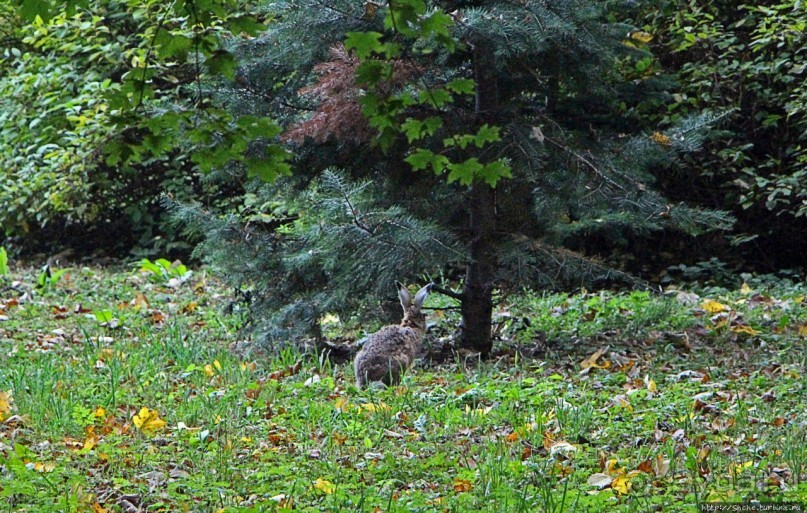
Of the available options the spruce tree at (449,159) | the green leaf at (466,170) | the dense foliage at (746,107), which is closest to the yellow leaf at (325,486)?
the green leaf at (466,170)

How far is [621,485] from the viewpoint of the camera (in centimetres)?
423

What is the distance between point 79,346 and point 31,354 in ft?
1.51

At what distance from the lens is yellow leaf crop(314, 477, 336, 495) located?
171 inches

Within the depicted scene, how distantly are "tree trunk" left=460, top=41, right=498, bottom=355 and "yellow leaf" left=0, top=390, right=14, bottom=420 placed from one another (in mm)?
3088

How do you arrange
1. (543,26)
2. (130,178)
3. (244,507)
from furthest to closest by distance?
(130,178) → (543,26) → (244,507)

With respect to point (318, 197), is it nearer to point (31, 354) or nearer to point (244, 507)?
point (31, 354)

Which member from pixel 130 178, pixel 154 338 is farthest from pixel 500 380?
pixel 130 178

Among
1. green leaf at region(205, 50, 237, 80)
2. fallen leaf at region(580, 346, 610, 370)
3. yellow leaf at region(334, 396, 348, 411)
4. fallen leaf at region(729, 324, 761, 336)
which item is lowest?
fallen leaf at region(729, 324, 761, 336)

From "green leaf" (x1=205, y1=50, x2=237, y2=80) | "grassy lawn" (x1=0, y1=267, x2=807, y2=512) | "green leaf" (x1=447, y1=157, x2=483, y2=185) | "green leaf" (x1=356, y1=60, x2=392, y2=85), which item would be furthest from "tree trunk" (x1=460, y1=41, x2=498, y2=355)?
"green leaf" (x1=205, y1=50, x2=237, y2=80)

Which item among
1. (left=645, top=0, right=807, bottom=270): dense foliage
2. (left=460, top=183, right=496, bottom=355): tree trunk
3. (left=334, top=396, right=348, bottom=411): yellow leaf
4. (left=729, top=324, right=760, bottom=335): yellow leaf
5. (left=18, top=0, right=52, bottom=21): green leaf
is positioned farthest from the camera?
(left=645, top=0, right=807, bottom=270): dense foliage

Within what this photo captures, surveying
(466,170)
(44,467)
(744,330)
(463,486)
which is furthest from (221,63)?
(744,330)

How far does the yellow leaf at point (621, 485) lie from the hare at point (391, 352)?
2.36 metres

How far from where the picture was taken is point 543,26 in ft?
21.0

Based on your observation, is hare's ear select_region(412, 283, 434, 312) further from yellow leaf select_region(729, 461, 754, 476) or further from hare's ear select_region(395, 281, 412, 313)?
yellow leaf select_region(729, 461, 754, 476)
